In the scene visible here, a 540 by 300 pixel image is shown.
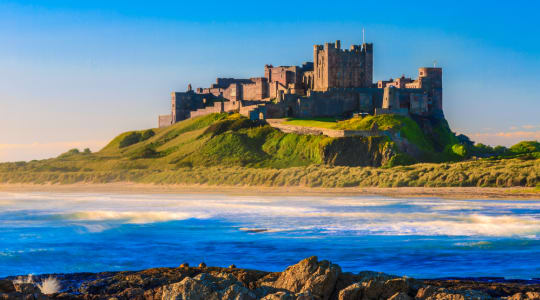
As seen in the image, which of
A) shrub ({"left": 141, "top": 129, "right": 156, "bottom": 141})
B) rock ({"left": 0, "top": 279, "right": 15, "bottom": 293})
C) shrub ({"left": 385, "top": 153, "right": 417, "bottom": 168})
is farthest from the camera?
shrub ({"left": 141, "top": 129, "right": 156, "bottom": 141})

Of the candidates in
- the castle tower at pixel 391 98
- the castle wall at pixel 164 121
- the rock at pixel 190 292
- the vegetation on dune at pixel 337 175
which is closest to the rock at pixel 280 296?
the rock at pixel 190 292

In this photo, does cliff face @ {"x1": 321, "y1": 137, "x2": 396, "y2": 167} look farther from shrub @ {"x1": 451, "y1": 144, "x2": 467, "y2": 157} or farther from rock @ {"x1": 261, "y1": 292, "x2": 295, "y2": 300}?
rock @ {"x1": 261, "y1": 292, "x2": 295, "y2": 300}

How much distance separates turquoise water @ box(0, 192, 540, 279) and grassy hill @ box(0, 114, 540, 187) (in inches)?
438

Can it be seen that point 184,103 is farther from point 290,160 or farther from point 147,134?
point 290,160

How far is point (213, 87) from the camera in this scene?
334 ft

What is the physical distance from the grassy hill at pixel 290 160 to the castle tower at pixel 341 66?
7.75m

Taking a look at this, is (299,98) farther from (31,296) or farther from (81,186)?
(31,296)

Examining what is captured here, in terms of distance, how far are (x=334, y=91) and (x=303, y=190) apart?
3112 centimetres

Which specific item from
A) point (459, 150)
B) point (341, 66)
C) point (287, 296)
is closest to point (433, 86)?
point (341, 66)

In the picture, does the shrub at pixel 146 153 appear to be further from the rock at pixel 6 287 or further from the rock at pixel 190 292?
the rock at pixel 190 292

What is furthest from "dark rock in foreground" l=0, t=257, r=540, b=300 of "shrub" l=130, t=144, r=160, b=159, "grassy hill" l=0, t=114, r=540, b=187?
"shrub" l=130, t=144, r=160, b=159

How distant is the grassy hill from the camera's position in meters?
48.0

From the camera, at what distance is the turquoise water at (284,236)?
58.7 ft

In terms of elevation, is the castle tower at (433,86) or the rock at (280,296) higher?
the castle tower at (433,86)
